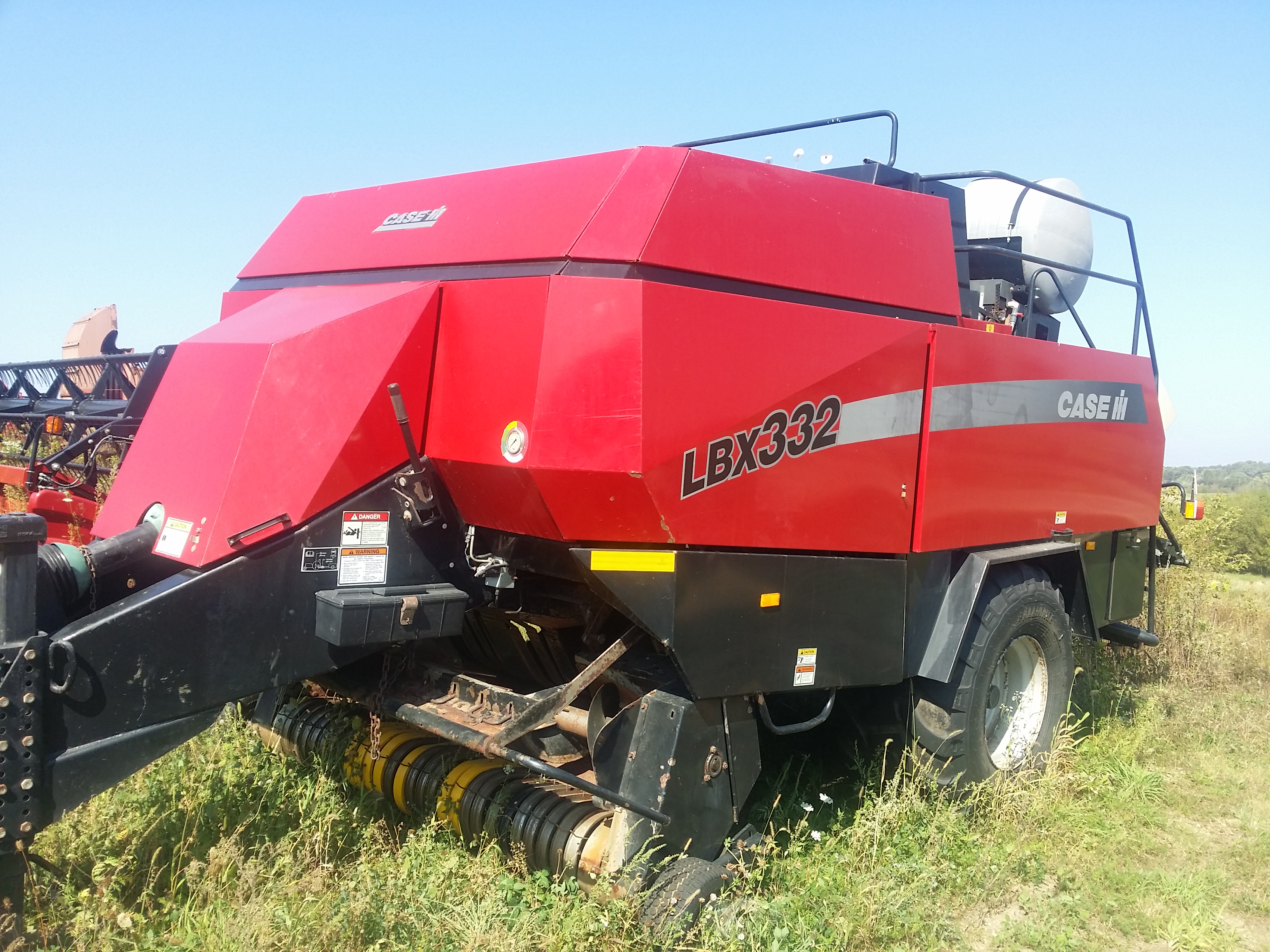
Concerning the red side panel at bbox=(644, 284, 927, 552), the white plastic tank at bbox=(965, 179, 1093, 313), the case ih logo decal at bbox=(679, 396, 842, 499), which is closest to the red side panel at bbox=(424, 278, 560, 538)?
the red side panel at bbox=(644, 284, 927, 552)

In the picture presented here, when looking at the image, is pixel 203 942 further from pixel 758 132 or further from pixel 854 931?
pixel 758 132

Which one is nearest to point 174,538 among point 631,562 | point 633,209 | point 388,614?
point 388,614

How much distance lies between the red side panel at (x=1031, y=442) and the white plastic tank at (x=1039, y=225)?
0.99m

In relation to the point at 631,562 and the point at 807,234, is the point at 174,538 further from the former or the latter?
the point at 807,234

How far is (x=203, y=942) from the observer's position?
281 centimetres

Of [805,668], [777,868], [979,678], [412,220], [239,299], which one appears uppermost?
[412,220]

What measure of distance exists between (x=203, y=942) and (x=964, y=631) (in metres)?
2.85

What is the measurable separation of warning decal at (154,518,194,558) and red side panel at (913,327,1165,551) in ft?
8.18

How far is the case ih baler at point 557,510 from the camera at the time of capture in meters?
2.89

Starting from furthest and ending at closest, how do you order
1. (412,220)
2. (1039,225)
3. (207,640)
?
(1039,225)
(412,220)
(207,640)

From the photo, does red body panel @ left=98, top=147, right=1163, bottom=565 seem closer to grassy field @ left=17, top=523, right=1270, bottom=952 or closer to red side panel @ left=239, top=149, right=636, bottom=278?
red side panel @ left=239, top=149, right=636, bottom=278

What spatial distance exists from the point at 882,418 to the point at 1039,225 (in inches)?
120

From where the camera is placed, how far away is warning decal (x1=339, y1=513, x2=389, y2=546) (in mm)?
3096

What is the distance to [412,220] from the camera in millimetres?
3693
